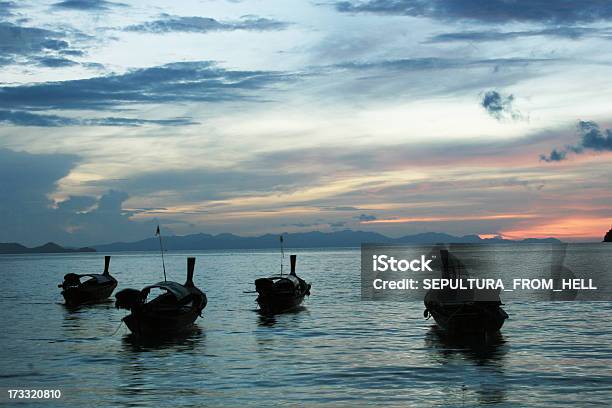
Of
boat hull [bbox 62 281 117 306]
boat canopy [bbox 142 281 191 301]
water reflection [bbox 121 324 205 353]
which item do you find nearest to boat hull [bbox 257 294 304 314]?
water reflection [bbox 121 324 205 353]

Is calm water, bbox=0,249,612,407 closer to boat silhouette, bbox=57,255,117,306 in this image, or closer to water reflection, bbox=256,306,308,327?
water reflection, bbox=256,306,308,327

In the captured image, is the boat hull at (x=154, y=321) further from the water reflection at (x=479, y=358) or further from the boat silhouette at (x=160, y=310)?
the water reflection at (x=479, y=358)

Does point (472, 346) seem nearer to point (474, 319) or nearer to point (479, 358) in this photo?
point (474, 319)

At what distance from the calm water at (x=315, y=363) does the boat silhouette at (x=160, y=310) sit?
46.9 inches

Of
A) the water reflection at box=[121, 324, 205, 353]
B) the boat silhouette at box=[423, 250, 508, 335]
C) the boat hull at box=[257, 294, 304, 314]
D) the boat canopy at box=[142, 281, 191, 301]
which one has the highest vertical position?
the boat canopy at box=[142, 281, 191, 301]

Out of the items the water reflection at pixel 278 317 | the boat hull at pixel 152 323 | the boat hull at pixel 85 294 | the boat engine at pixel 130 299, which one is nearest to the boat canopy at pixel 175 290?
the boat engine at pixel 130 299

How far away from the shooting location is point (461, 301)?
47344 mm

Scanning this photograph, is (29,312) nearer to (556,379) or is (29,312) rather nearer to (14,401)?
(14,401)

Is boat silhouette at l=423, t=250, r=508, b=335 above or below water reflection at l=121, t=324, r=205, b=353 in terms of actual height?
above

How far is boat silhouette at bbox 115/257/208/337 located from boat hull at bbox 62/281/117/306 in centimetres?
3051

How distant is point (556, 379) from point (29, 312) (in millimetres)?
56530

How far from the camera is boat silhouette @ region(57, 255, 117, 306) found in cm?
7744

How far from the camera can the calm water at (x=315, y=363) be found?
29.5m

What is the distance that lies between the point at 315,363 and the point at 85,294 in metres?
47.9
